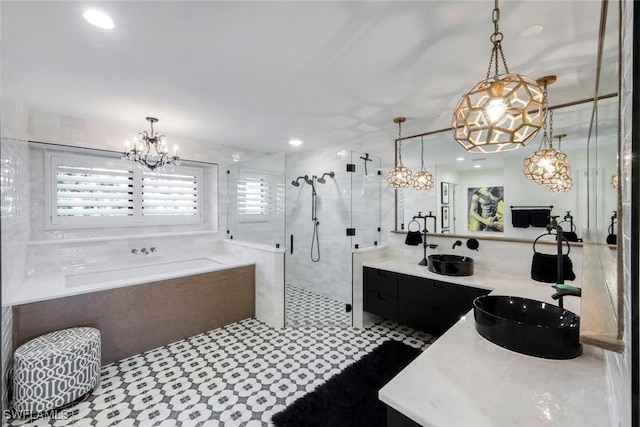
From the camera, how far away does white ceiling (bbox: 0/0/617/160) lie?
4.66 ft

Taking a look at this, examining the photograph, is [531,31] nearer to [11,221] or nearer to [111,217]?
[11,221]

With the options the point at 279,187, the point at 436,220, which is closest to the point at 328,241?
the point at 279,187

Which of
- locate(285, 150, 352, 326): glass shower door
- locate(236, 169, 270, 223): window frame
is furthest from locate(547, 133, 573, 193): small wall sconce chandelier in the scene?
locate(236, 169, 270, 223): window frame

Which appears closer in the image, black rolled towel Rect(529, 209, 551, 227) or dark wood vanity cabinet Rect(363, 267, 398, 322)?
black rolled towel Rect(529, 209, 551, 227)

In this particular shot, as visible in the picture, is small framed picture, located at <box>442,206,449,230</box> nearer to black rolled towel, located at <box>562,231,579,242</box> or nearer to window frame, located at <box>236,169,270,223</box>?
black rolled towel, located at <box>562,231,579,242</box>

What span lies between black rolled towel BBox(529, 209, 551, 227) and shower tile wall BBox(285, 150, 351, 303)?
75.6 inches

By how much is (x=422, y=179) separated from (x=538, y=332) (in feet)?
7.12

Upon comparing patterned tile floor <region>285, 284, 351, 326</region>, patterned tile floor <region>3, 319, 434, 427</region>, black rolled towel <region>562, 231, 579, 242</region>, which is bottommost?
patterned tile floor <region>3, 319, 434, 427</region>

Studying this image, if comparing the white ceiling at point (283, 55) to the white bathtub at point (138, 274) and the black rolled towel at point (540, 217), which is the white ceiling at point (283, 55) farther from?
the white bathtub at point (138, 274)

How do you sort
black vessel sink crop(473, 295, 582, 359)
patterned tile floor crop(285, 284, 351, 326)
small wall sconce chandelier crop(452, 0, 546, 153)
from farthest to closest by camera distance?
1. patterned tile floor crop(285, 284, 351, 326)
2. black vessel sink crop(473, 295, 582, 359)
3. small wall sconce chandelier crop(452, 0, 546, 153)

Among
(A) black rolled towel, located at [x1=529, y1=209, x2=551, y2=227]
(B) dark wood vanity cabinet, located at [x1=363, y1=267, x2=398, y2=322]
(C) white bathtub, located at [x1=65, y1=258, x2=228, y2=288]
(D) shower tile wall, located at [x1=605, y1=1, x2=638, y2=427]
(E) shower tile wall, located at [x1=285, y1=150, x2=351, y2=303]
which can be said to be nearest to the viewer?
(D) shower tile wall, located at [x1=605, y1=1, x2=638, y2=427]

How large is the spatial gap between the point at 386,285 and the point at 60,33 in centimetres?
317

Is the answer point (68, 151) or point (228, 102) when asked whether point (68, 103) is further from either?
point (228, 102)

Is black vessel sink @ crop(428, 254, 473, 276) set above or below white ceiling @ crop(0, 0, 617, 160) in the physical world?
below
